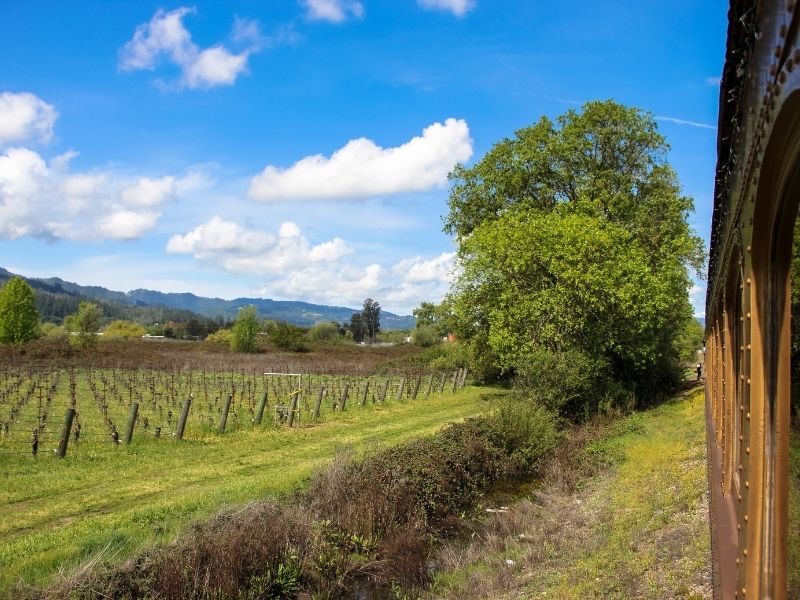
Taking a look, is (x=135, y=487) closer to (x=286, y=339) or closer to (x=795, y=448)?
(x=795, y=448)

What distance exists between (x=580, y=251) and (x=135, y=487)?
16.7m

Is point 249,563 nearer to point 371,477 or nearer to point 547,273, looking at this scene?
point 371,477

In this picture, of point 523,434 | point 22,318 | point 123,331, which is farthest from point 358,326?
point 523,434

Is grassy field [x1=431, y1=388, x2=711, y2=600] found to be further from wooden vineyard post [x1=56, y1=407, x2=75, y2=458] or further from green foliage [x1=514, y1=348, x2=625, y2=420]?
wooden vineyard post [x1=56, y1=407, x2=75, y2=458]

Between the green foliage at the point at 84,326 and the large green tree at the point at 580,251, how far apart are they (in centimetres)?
3665

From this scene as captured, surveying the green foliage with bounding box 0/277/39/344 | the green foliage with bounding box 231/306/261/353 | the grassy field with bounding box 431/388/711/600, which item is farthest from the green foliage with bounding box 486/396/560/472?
the green foliage with bounding box 0/277/39/344

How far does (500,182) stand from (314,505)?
23814 millimetres

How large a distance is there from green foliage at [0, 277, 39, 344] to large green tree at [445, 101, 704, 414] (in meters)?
44.9

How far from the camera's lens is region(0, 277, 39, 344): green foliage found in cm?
5872

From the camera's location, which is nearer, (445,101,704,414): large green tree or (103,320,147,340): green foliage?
(445,101,704,414): large green tree

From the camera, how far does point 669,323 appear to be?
29.0m

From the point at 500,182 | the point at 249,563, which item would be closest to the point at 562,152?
the point at 500,182

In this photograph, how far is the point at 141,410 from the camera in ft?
87.4

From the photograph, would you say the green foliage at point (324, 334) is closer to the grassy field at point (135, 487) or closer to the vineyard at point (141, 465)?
the vineyard at point (141, 465)
